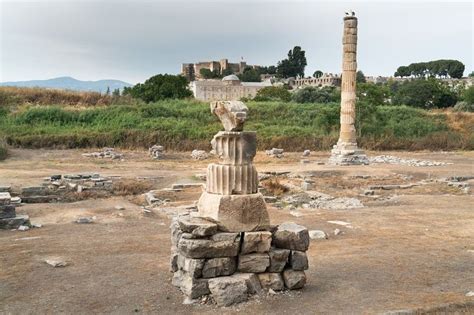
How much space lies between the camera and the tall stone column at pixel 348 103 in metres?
25.1

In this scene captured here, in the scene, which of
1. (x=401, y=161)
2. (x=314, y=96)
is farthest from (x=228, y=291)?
(x=314, y=96)

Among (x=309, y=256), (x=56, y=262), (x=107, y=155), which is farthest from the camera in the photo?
(x=107, y=155)

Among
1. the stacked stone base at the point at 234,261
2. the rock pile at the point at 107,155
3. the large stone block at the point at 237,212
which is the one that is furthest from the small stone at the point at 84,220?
the rock pile at the point at 107,155

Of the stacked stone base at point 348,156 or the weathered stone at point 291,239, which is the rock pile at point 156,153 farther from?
the weathered stone at point 291,239

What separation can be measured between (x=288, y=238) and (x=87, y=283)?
2.83 meters

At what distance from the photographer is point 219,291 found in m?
6.35

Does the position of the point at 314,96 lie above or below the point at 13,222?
above

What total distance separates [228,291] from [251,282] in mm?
358

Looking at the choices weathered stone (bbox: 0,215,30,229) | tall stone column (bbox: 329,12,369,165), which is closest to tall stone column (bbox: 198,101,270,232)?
weathered stone (bbox: 0,215,30,229)

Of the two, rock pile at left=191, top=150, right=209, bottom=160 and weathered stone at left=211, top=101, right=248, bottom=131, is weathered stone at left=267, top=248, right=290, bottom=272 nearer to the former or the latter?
weathered stone at left=211, top=101, right=248, bottom=131

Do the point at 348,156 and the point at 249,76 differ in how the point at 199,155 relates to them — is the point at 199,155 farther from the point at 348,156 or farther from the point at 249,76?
the point at 249,76

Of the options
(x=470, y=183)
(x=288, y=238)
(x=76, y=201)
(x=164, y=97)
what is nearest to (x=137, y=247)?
(x=288, y=238)

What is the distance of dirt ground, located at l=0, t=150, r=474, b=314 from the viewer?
6.42 m

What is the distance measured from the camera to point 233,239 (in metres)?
6.61
